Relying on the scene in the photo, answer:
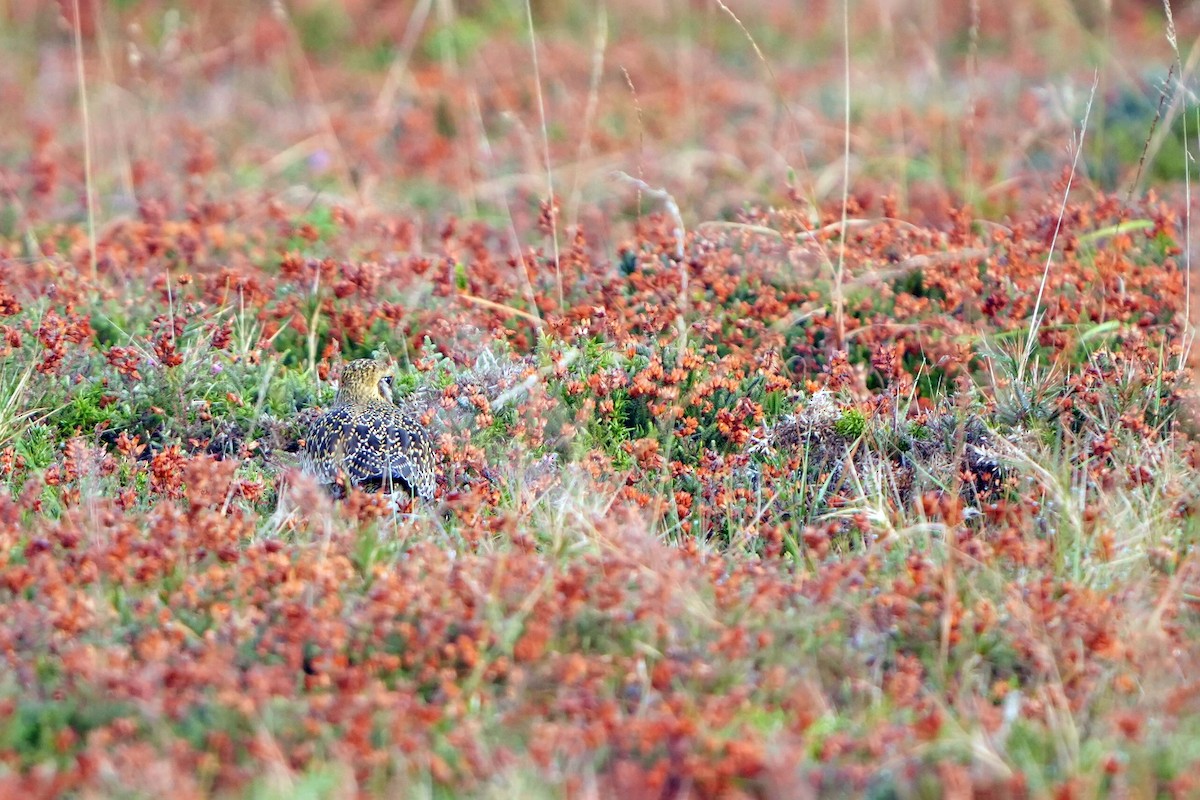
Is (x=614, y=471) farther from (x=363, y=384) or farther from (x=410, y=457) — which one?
(x=363, y=384)

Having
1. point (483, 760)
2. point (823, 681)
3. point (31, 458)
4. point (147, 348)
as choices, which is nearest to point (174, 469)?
point (31, 458)

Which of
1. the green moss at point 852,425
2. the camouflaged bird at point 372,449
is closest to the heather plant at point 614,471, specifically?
the green moss at point 852,425

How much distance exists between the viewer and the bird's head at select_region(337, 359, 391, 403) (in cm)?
578

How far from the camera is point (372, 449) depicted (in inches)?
207

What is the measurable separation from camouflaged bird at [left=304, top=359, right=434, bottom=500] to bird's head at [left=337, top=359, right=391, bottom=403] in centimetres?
15

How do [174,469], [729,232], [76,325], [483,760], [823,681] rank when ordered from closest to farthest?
[483,760]
[823,681]
[174,469]
[76,325]
[729,232]

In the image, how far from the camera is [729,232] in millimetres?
7551

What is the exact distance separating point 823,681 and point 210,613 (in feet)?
6.20

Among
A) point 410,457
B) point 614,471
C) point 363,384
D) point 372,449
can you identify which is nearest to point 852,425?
point 614,471

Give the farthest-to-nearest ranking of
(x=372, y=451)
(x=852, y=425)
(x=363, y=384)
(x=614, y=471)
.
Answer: (x=363, y=384) → (x=852, y=425) → (x=614, y=471) → (x=372, y=451)

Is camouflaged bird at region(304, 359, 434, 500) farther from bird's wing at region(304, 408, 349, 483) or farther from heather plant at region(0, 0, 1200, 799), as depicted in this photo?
heather plant at region(0, 0, 1200, 799)

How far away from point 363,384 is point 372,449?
0.59 meters

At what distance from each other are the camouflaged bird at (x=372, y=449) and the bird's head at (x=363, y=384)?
0.49ft

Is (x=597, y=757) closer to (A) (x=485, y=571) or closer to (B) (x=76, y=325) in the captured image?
(A) (x=485, y=571)
